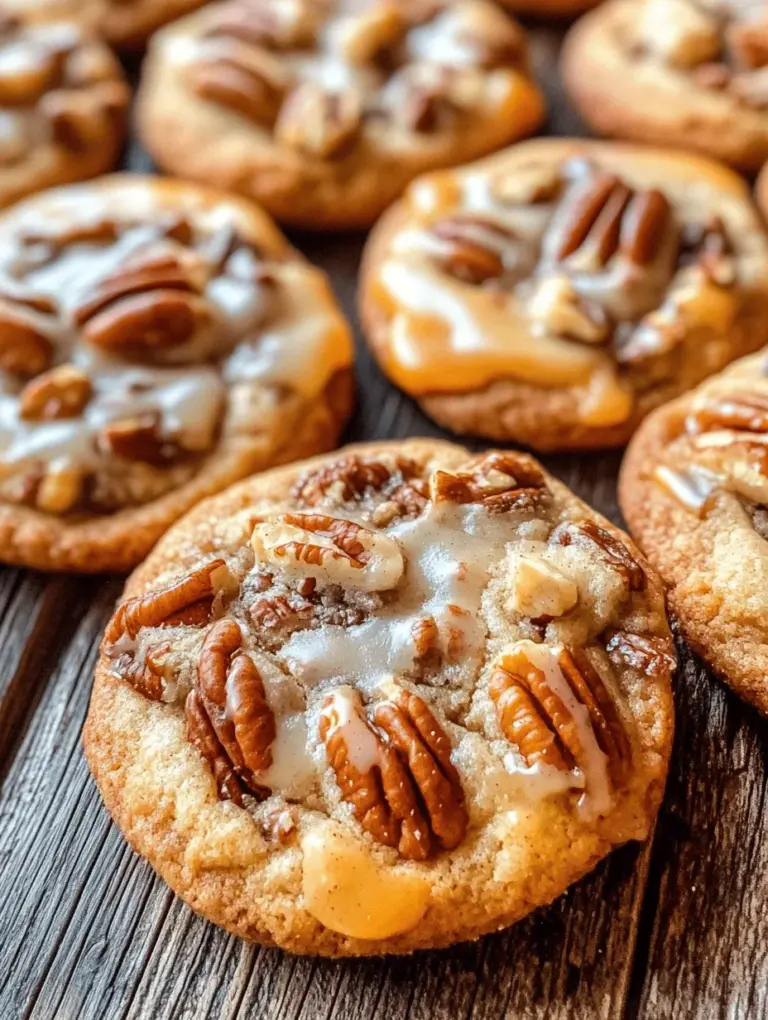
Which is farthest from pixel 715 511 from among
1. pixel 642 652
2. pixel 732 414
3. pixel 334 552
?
pixel 334 552

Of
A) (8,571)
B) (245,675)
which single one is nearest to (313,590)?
(245,675)

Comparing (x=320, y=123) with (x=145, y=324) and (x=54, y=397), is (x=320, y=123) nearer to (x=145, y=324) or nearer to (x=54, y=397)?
(x=145, y=324)

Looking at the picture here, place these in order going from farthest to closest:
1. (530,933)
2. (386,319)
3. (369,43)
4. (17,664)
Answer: (369,43) < (386,319) < (17,664) < (530,933)

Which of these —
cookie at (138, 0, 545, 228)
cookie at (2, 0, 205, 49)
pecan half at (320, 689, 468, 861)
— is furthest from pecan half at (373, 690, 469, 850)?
cookie at (2, 0, 205, 49)

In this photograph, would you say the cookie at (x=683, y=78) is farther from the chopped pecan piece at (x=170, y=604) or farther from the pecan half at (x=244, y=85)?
the chopped pecan piece at (x=170, y=604)

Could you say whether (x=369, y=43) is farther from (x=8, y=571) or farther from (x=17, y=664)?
(x=17, y=664)

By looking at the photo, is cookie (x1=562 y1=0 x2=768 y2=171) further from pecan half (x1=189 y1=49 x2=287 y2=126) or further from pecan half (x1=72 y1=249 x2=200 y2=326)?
pecan half (x1=72 y1=249 x2=200 y2=326)

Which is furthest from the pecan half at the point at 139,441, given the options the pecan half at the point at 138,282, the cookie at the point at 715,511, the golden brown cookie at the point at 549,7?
the golden brown cookie at the point at 549,7
